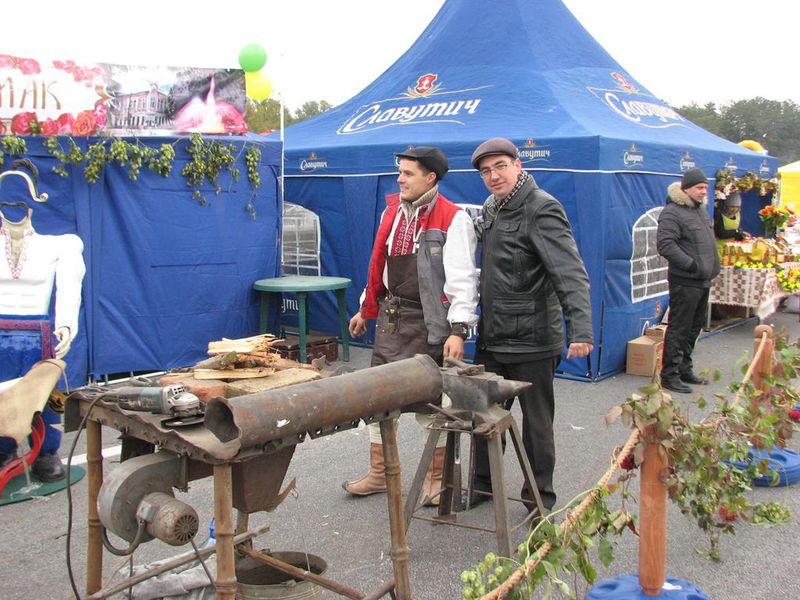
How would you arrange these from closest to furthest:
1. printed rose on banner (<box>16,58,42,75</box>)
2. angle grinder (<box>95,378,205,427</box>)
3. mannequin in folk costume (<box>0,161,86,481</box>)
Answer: angle grinder (<box>95,378,205,427</box>)
mannequin in folk costume (<box>0,161,86,481</box>)
printed rose on banner (<box>16,58,42,75</box>)

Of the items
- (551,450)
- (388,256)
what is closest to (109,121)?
(388,256)

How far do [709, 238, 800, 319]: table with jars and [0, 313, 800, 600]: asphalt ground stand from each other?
490 centimetres

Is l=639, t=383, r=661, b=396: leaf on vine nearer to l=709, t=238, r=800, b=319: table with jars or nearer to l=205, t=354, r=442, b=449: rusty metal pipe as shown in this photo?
l=205, t=354, r=442, b=449: rusty metal pipe

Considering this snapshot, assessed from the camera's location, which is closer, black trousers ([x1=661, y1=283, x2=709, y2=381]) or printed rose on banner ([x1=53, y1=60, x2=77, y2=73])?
printed rose on banner ([x1=53, y1=60, x2=77, y2=73])

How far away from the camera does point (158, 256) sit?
6961 mm

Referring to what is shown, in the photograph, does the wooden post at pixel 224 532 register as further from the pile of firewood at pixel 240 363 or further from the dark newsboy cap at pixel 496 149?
the dark newsboy cap at pixel 496 149

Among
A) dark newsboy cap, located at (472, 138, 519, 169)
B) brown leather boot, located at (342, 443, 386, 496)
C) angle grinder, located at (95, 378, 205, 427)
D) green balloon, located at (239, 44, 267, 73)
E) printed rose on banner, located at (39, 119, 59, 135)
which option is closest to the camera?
angle grinder, located at (95, 378, 205, 427)

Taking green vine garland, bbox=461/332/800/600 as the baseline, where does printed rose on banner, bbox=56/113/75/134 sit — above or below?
above

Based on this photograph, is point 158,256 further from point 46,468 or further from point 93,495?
point 93,495

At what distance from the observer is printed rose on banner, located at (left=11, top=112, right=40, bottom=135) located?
6.01 metres

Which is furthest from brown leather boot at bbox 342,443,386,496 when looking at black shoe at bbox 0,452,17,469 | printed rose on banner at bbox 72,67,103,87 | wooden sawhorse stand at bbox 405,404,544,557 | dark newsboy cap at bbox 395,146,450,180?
printed rose on banner at bbox 72,67,103,87

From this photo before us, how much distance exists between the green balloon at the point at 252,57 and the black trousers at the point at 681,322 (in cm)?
663

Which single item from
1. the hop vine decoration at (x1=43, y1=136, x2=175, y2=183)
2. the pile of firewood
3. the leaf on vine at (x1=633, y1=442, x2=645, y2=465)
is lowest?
the leaf on vine at (x1=633, y1=442, x2=645, y2=465)

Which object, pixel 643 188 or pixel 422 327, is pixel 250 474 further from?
pixel 643 188
